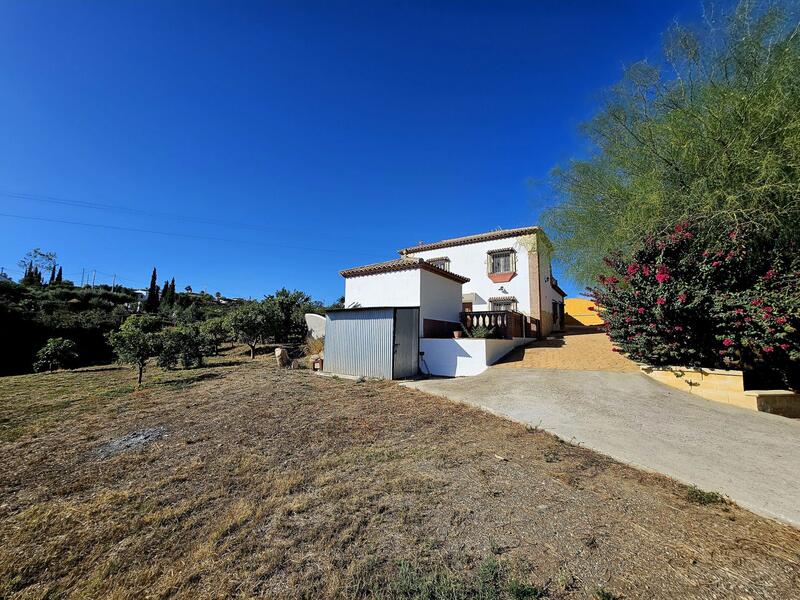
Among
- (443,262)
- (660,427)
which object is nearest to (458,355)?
(660,427)

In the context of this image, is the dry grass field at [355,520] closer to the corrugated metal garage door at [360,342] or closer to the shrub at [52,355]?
the corrugated metal garage door at [360,342]

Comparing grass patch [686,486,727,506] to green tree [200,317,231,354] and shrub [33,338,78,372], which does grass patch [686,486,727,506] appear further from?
shrub [33,338,78,372]

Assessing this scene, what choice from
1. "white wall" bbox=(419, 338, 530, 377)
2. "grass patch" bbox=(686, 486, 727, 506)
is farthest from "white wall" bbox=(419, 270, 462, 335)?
"grass patch" bbox=(686, 486, 727, 506)

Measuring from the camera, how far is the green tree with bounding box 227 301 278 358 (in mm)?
14922

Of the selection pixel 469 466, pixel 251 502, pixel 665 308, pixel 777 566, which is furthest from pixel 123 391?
pixel 665 308

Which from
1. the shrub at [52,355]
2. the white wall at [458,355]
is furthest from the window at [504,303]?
the shrub at [52,355]

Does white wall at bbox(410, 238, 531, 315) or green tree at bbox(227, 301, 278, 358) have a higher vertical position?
white wall at bbox(410, 238, 531, 315)

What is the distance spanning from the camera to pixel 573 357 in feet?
35.9

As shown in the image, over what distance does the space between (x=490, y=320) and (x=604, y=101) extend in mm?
7486

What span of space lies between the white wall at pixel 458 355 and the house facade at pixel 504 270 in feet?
20.1

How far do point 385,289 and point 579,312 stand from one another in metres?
19.8

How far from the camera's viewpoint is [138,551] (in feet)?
7.90

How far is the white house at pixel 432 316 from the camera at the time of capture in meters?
10.5

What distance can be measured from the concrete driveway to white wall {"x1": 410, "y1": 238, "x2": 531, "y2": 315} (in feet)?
26.9
